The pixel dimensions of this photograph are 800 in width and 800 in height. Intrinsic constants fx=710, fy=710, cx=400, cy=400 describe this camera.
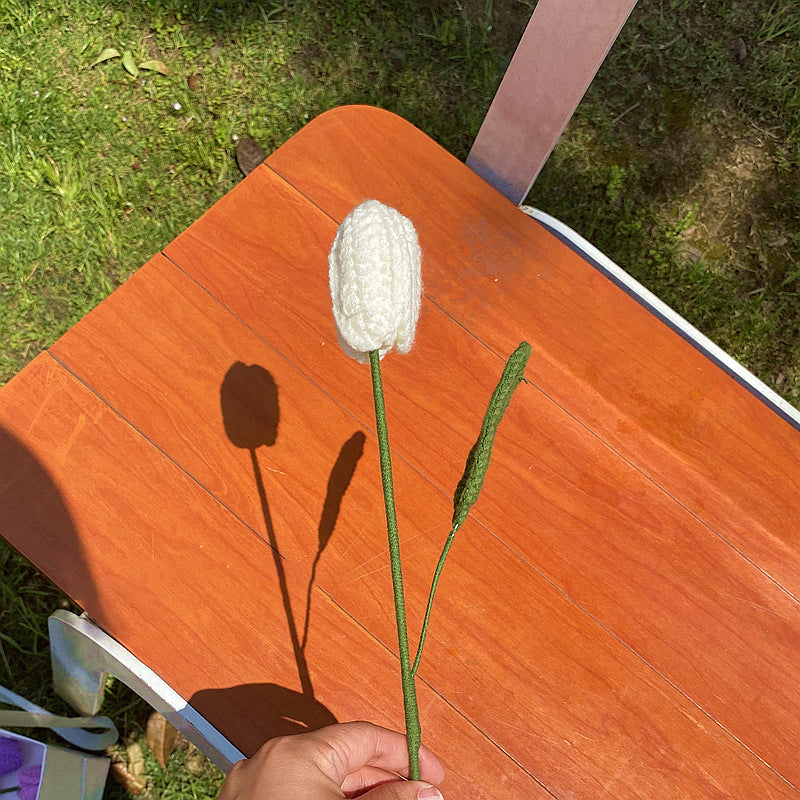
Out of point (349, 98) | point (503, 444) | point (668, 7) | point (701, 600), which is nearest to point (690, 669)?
point (701, 600)

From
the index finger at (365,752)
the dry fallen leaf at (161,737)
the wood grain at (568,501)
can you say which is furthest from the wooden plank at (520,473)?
the dry fallen leaf at (161,737)

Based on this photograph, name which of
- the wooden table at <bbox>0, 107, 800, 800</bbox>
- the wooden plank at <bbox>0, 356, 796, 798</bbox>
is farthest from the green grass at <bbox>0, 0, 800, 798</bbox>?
the wooden plank at <bbox>0, 356, 796, 798</bbox>

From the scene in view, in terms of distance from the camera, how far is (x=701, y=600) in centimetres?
104

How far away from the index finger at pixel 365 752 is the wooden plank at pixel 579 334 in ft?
1.71

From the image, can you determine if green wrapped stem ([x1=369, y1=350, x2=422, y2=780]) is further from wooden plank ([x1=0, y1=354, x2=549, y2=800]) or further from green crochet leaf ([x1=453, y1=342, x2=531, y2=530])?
wooden plank ([x1=0, y1=354, x2=549, y2=800])

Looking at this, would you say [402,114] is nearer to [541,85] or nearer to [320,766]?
[541,85]

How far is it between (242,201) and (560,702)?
89 cm

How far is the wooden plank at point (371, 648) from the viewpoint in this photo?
982mm

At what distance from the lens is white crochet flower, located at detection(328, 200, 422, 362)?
697 millimetres

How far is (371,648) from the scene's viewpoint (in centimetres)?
100

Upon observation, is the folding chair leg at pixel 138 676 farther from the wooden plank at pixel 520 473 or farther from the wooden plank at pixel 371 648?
the wooden plank at pixel 520 473

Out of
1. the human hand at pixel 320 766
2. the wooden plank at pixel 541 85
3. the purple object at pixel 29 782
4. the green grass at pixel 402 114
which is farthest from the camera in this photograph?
the green grass at pixel 402 114

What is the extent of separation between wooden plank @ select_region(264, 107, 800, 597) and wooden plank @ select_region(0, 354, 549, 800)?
468mm

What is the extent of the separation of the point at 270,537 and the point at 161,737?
2.34 ft
